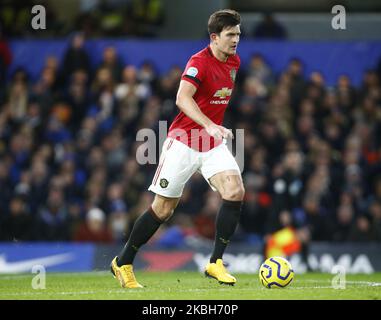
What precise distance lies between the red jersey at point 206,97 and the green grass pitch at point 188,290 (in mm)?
1396

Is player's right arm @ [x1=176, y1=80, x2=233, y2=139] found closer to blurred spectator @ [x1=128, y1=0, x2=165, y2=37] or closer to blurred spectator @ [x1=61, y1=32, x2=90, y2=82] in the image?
blurred spectator @ [x1=61, y1=32, x2=90, y2=82]

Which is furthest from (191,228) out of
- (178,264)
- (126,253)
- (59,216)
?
(126,253)

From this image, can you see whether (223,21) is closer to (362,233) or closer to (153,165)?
(362,233)

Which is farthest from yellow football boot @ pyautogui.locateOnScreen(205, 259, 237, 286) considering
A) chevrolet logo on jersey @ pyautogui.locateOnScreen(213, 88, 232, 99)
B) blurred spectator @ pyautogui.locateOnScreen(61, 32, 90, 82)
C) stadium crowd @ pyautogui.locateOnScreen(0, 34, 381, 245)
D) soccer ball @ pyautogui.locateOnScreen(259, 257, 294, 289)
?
blurred spectator @ pyautogui.locateOnScreen(61, 32, 90, 82)

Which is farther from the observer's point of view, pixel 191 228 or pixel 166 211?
pixel 191 228

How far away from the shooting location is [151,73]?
18.4 m

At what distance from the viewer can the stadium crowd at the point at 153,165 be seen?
53.3 ft

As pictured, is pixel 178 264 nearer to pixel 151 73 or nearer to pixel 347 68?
pixel 151 73

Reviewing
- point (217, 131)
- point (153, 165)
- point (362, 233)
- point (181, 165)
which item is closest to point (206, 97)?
point (181, 165)

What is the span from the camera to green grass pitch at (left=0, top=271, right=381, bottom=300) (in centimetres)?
870

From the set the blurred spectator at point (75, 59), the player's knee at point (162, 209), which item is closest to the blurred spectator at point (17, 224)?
the blurred spectator at point (75, 59)

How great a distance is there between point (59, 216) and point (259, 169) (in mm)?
3392

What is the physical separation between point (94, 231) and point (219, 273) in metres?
6.78

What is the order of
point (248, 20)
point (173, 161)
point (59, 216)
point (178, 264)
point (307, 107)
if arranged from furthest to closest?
1. point (248, 20)
2. point (307, 107)
3. point (59, 216)
4. point (178, 264)
5. point (173, 161)
